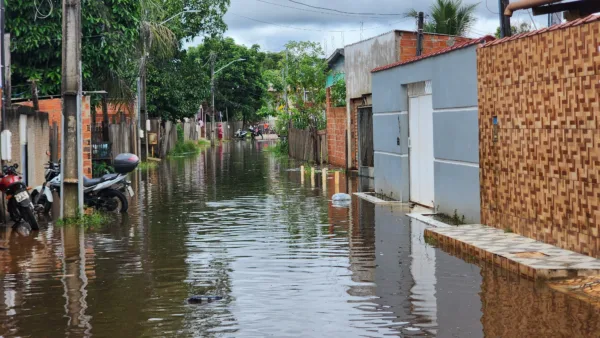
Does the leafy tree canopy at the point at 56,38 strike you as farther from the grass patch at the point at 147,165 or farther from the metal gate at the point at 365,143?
the grass patch at the point at 147,165

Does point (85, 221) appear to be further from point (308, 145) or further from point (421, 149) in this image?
point (308, 145)

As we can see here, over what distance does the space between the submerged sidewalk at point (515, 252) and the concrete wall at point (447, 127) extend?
151cm

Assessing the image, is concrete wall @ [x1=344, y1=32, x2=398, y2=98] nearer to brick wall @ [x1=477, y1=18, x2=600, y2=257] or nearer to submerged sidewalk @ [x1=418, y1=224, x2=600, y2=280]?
brick wall @ [x1=477, y1=18, x2=600, y2=257]

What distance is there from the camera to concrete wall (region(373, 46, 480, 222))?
1534 centimetres

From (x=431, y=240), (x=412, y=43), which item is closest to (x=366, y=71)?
(x=412, y=43)

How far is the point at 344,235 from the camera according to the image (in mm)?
14719

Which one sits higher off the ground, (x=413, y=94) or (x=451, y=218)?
(x=413, y=94)

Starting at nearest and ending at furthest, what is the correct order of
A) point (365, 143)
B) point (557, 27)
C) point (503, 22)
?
point (557, 27) → point (503, 22) → point (365, 143)

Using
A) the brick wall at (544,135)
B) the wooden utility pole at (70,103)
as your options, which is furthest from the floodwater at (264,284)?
the brick wall at (544,135)

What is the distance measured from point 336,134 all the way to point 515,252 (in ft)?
78.2

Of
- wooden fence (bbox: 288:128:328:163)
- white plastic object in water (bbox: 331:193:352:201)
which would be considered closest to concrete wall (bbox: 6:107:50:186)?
white plastic object in water (bbox: 331:193:352:201)

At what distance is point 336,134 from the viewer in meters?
35.1

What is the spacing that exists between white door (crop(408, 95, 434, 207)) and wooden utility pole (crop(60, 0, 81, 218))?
21.4 ft

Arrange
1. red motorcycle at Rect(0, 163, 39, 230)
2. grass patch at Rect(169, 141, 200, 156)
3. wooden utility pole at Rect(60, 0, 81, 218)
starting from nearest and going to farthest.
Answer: red motorcycle at Rect(0, 163, 39, 230) → wooden utility pole at Rect(60, 0, 81, 218) → grass patch at Rect(169, 141, 200, 156)
